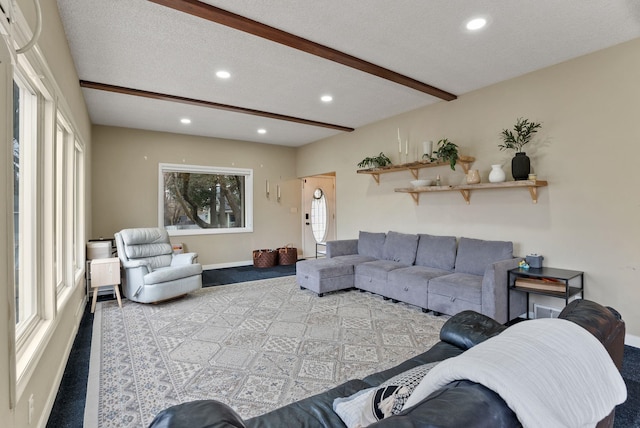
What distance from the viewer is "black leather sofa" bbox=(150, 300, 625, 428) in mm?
→ 695

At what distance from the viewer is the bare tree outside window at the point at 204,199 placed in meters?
6.48

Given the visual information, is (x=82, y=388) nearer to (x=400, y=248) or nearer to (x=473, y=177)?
(x=400, y=248)

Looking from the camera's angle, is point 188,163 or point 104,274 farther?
point 188,163

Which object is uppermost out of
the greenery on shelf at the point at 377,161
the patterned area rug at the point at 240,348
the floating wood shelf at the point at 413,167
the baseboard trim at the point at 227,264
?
the greenery on shelf at the point at 377,161

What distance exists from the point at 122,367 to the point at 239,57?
296 centimetres

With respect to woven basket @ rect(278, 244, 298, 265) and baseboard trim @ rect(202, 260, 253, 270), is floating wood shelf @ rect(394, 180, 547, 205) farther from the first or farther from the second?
baseboard trim @ rect(202, 260, 253, 270)

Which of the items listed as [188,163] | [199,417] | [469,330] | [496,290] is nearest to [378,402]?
[199,417]

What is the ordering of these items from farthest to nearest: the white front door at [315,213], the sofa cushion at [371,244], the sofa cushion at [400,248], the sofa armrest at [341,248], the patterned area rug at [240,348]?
1. the white front door at [315,213]
2. the sofa armrest at [341,248]
3. the sofa cushion at [371,244]
4. the sofa cushion at [400,248]
5. the patterned area rug at [240,348]

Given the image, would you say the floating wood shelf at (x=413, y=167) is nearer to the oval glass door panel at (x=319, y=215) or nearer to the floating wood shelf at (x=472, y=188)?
the floating wood shelf at (x=472, y=188)

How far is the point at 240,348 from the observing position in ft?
9.78

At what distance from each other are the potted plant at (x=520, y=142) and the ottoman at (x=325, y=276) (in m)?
2.49

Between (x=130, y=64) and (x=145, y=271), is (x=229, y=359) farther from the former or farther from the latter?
(x=130, y=64)

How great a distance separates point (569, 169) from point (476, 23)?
187cm

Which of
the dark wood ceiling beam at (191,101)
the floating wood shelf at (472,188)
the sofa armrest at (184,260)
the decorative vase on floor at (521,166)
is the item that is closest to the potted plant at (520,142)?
the decorative vase on floor at (521,166)
